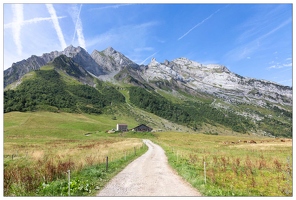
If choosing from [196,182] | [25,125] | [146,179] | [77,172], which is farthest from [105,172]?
[25,125]

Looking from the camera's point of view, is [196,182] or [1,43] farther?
[196,182]

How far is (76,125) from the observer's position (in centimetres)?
14738

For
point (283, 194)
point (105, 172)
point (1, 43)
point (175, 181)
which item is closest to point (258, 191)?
point (283, 194)

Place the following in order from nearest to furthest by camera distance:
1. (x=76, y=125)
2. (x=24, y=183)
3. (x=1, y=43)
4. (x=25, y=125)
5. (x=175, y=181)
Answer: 1. (x=1, y=43)
2. (x=24, y=183)
3. (x=175, y=181)
4. (x=25, y=125)
5. (x=76, y=125)

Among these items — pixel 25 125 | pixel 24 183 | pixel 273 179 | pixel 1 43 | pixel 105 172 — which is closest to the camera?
pixel 1 43

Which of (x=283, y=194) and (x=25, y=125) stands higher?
(x=25, y=125)

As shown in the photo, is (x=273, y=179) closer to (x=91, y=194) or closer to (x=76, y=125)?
(x=91, y=194)

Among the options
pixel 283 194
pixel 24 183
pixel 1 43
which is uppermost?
pixel 1 43

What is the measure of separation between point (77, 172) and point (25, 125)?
422 ft

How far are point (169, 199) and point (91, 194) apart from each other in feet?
16.2

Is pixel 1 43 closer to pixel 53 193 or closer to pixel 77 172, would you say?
pixel 53 193

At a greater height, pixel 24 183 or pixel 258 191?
pixel 24 183

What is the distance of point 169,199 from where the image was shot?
12258mm

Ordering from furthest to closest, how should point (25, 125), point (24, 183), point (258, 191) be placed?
point (25, 125) → point (258, 191) → point (24, 183)
